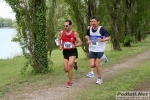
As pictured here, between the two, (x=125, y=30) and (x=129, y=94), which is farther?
(x=125, y=30)

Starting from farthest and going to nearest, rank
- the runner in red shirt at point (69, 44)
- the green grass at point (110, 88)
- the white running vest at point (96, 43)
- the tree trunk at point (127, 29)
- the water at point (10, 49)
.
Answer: the water at point (10, 49) < the tree trunk at point (127, 29) < the white running vest at point (96, 43) < the runner in red shirt at point (69, 44) < the green grass at point (110, 88)

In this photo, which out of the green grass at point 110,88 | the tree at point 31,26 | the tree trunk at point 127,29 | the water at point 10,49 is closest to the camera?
the green grass at point 110,88

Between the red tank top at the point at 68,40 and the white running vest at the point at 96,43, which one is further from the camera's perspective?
the white running vest at the point at 96,43

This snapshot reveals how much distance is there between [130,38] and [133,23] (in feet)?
4.86

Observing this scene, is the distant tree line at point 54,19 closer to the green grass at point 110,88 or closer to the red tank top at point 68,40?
the red tank top at point 68,40

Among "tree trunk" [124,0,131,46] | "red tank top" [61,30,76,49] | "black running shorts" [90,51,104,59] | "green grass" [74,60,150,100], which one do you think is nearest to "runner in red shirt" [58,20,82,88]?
"red tank top" [61,30,76,49]

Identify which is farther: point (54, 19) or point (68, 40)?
point (54, 19)

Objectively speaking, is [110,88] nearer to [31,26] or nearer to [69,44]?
[69,44]

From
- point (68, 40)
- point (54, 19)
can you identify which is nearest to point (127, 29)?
point (54, 19)

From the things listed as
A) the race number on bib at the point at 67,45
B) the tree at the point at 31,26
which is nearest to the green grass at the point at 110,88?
the race number on bib at the point at 67,45

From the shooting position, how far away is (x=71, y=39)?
7477mm

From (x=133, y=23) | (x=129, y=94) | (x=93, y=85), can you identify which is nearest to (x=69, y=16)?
(x=93, y=85)

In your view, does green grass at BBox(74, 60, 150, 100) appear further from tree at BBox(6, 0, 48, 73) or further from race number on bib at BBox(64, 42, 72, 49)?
tree at BBox(6, 0, 48, 73)

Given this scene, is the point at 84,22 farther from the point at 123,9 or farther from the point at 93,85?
the point at 123,9
